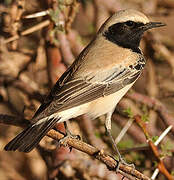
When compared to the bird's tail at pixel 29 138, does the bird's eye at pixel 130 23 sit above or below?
above

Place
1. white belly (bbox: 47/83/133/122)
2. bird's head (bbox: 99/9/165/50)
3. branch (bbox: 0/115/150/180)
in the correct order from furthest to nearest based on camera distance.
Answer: bird's head (bbox: 99/9/165/50)
white belly (bbox: 47/83/133/122)
branch (bbox: 0/115/150/180)

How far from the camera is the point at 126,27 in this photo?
187 inches

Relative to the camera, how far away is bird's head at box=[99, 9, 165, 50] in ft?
15.3

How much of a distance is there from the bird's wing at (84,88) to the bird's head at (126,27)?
32cm

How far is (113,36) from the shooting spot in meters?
4.82

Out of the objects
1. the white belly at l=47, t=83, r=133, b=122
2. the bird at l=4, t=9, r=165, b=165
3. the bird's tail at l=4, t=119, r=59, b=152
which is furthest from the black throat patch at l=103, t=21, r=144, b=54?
the bird's tail at l=4, t=119, r=59, b=152

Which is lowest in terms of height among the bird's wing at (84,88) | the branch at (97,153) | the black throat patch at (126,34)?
the branch at (97,153)

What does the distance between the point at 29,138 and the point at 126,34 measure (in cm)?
155

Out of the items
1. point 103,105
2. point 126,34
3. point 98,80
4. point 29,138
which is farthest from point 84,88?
point 126,34

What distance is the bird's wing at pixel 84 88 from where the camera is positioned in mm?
4117

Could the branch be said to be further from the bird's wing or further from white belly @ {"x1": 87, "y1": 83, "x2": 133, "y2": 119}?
white belly @ {"x1": 87, "y1": 83, "x2": 133, "y2": 119}

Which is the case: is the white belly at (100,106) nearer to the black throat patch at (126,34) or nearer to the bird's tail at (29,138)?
the bird's tail at (29,138)

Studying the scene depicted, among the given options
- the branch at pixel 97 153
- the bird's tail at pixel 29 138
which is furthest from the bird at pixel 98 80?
the branch at pixel 97 153

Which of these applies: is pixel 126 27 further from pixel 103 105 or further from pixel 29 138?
pixel 29 138
